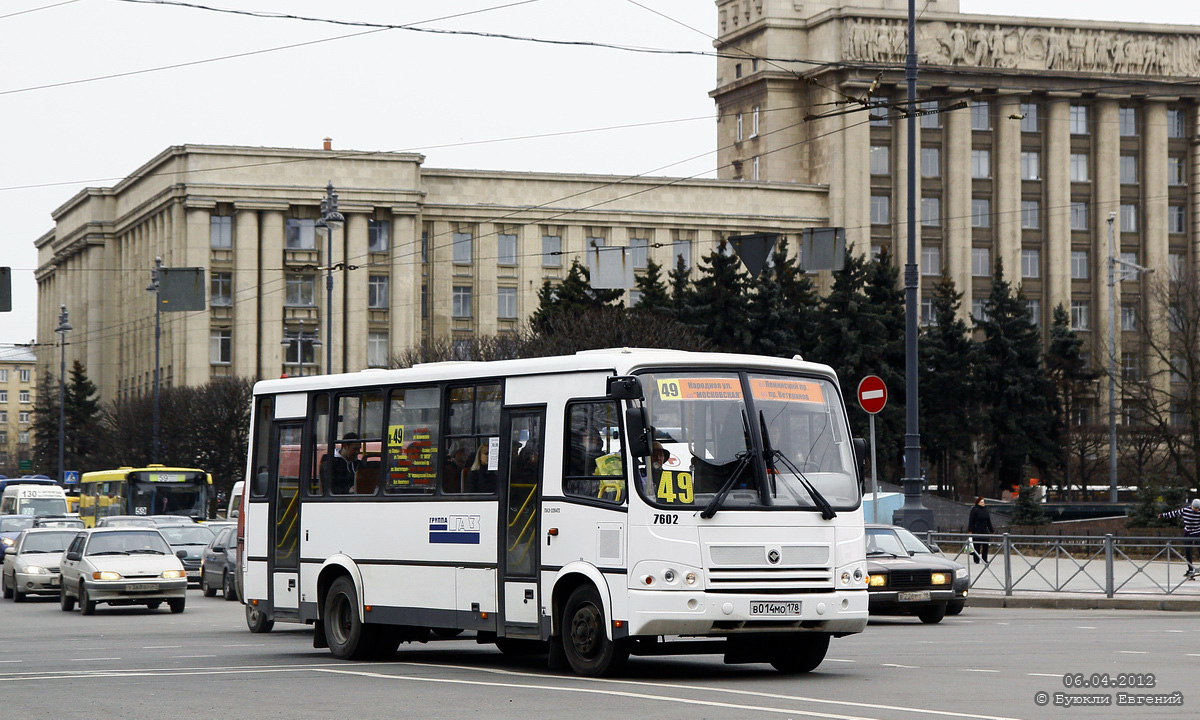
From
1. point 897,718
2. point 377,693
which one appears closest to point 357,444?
point 377,693

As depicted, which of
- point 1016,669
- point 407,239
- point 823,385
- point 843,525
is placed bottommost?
point 1016,669

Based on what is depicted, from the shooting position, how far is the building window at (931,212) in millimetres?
108500

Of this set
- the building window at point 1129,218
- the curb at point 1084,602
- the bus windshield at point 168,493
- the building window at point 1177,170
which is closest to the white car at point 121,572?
the curb at point 1084,602

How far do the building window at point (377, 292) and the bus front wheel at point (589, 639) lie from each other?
84971 millimetres

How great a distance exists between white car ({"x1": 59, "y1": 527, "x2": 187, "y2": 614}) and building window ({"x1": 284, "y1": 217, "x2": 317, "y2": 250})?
70.1 m

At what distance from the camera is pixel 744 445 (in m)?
15.5

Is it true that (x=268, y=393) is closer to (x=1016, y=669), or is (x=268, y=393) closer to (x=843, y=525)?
(x=843, y=525)

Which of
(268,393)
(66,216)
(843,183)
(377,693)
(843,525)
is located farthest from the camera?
(66,216)

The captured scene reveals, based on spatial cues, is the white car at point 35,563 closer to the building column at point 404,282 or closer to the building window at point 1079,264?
the building column at point 404,282

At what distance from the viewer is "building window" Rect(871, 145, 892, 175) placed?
108500 mm

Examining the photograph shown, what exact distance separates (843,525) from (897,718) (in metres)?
3.78

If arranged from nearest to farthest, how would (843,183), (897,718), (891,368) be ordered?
(897,718) → (891,368) → (843,183)

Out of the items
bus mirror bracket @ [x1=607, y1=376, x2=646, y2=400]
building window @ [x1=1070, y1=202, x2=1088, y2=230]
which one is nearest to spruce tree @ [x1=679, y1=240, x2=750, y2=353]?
building window @ [x1=1070, y1=202, x2=1088, y2=230]

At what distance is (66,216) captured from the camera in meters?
124
